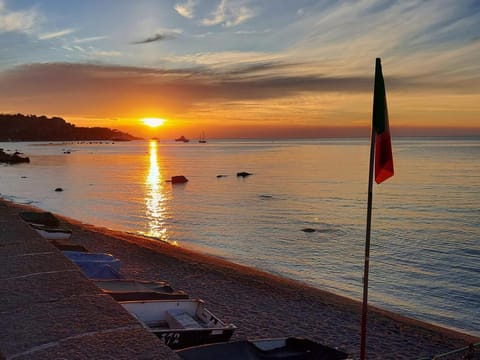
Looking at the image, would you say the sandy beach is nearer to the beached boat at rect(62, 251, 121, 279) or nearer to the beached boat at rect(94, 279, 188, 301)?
the beached boat at rect(94, 279, 188, 301)

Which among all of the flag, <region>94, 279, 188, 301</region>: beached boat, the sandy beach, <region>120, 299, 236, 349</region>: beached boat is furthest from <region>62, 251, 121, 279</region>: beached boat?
the flag

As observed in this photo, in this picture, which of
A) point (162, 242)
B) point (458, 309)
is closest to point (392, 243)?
point (458, 309)

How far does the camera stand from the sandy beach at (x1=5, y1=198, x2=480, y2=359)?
11609mm

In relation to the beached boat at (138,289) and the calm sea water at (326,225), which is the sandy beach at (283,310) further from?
the beached boat at (138,289)

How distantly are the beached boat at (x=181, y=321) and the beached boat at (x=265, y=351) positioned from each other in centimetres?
148

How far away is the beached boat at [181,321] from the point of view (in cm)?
733

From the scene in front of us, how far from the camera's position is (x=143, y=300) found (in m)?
8.66

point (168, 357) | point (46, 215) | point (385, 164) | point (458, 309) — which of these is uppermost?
point (385, 164)

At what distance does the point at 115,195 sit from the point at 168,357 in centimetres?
4863

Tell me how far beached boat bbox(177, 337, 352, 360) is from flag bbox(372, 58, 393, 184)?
96.2 inches

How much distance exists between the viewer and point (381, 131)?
5840 millimetres

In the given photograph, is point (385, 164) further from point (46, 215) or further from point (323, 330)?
point (46, 215)

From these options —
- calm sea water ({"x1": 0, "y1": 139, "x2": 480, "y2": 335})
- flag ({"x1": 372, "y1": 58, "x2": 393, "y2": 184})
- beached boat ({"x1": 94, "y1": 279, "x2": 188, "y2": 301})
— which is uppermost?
flag ({"x1": 372, "y1": 58, "x2": 393, "y2": 184})

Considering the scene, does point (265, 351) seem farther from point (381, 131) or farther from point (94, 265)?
point (94, 265)
